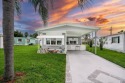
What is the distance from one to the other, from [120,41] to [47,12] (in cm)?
1686

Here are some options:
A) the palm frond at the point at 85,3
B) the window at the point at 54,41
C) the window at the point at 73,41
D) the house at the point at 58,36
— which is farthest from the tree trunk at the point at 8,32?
the window at the point at 73,41

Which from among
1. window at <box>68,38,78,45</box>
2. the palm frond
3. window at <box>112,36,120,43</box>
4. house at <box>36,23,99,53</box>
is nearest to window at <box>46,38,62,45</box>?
house at <box>36,23,99,53</box>

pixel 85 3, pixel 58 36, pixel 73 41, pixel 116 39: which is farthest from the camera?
pixel 73 41

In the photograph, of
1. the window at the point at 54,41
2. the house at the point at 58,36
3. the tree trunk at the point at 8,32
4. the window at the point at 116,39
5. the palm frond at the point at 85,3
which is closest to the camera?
the tree trunk at the point at 8,32

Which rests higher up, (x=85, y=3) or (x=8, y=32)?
(x=85, y=3)

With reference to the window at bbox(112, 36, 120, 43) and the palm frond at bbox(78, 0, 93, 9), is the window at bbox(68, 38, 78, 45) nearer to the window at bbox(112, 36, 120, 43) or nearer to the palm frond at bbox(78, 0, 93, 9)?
the window at bbox(112, 36, 120, 43)

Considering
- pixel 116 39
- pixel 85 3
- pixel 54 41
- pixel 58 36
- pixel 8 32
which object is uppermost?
pixel 85 3

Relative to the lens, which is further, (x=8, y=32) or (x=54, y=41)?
(x=54, y=41)

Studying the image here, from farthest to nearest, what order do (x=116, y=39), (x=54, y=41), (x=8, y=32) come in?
(x=116, y=39)
(x=54, y=41)
(x=8, y=32)

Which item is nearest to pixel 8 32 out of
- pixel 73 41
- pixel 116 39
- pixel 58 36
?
pixel 58 36

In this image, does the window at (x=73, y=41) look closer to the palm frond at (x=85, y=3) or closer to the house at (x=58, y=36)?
the house at (x=58, y=36)

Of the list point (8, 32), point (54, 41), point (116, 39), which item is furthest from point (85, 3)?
point (116, 39)

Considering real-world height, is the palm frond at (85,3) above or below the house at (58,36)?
above

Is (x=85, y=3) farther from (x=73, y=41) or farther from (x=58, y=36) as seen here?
(x=73, y=41)
